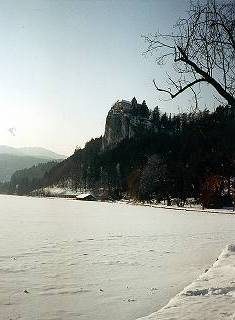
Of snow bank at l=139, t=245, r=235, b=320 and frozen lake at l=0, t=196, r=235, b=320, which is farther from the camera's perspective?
frozen lake at l=0, t=196, r=235, b=320

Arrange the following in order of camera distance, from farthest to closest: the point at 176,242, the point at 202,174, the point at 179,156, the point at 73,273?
the point at 179,156 < the point at 202,174 < the point at 176,242 < the point at 73,273

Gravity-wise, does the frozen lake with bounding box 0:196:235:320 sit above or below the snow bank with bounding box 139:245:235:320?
below

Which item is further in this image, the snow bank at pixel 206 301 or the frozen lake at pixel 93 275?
the frozen lake at pixel 93 275

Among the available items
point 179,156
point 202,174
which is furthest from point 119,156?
point 202,174

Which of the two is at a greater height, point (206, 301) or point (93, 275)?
point (206, 301)

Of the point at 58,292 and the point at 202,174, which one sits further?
the point at 202,174

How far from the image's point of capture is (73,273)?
11.9 m

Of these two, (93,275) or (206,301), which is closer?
(206,301)

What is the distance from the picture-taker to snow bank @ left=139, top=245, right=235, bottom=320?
19.8ft

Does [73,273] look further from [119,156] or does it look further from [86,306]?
[119,156]

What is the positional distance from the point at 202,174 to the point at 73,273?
97.0 meters

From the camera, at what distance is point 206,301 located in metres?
7.04

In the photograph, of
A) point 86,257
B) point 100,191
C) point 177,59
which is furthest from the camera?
point 100,191

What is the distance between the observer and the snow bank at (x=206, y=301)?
605 cm
